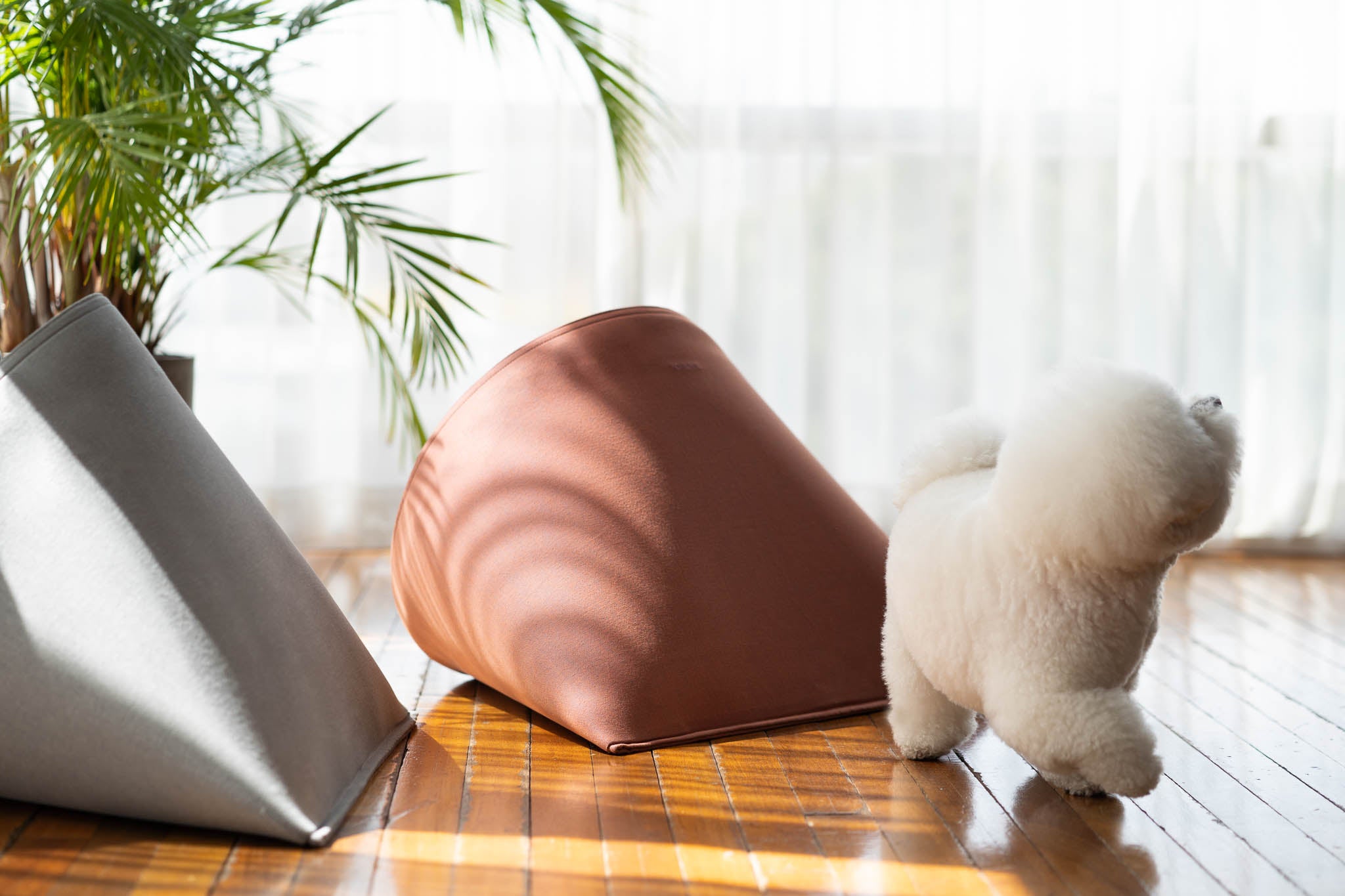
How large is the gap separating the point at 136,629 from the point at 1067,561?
945 mm

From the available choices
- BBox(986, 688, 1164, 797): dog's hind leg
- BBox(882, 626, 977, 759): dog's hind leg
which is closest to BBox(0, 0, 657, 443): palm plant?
BBox(882, 626, 977, 759): dog's hind leg

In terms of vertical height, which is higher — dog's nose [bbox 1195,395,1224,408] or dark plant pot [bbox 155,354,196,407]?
dog's nose [bbox 1195,395,1224,408]

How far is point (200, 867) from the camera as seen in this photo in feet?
3.96

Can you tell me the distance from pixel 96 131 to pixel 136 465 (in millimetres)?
476

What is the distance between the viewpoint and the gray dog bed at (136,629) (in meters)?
1.24

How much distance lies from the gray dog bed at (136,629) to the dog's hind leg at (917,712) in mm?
631

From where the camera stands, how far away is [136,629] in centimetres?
127

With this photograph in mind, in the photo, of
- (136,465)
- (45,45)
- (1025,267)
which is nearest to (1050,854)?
(136,465)

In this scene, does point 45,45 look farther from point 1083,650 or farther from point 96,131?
point 1083,650

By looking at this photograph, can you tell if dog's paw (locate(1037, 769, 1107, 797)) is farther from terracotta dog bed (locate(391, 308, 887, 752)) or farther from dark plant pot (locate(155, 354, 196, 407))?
dark plant pot (locate(155, 354, 196, 407))

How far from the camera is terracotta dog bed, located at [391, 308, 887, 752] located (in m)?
1.56

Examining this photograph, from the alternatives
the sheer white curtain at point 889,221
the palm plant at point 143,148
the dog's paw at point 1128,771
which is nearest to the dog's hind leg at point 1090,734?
the dog's paw at point 1128,771

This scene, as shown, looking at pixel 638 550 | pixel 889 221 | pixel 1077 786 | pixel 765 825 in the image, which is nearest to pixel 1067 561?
pixel 1077 786

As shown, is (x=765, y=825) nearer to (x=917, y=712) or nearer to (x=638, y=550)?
(x=917, y=712)
